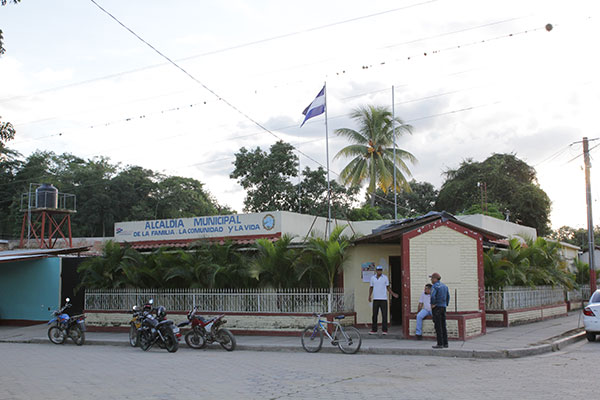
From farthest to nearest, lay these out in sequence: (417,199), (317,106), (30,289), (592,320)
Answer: (417,199), (30,289), (317,106), (592,320)

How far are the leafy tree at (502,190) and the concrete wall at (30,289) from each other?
111 feet

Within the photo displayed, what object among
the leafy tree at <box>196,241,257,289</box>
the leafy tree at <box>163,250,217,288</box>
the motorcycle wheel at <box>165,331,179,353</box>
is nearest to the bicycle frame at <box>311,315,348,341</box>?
the motorcycle wheel at <box>165,331,179,353</box>

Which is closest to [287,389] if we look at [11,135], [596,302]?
[11,135]

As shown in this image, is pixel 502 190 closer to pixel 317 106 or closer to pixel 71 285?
pixel 317 106

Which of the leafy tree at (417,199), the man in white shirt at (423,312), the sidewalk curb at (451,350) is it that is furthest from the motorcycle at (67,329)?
the leafy tree at (417,199)

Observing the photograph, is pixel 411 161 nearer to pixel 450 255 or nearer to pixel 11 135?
pixel 450 255

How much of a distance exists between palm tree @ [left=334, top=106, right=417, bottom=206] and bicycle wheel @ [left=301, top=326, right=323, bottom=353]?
907 inches

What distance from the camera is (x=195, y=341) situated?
589 inches

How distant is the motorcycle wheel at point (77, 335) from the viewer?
661 inches

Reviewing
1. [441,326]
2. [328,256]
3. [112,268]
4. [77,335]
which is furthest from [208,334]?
[112,268]

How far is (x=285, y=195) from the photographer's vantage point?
35.3m

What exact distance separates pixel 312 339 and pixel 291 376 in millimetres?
3676

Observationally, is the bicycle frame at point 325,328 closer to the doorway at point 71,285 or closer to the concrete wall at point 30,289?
the doorway at point 71,285

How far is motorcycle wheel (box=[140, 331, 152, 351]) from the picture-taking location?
14.8m
